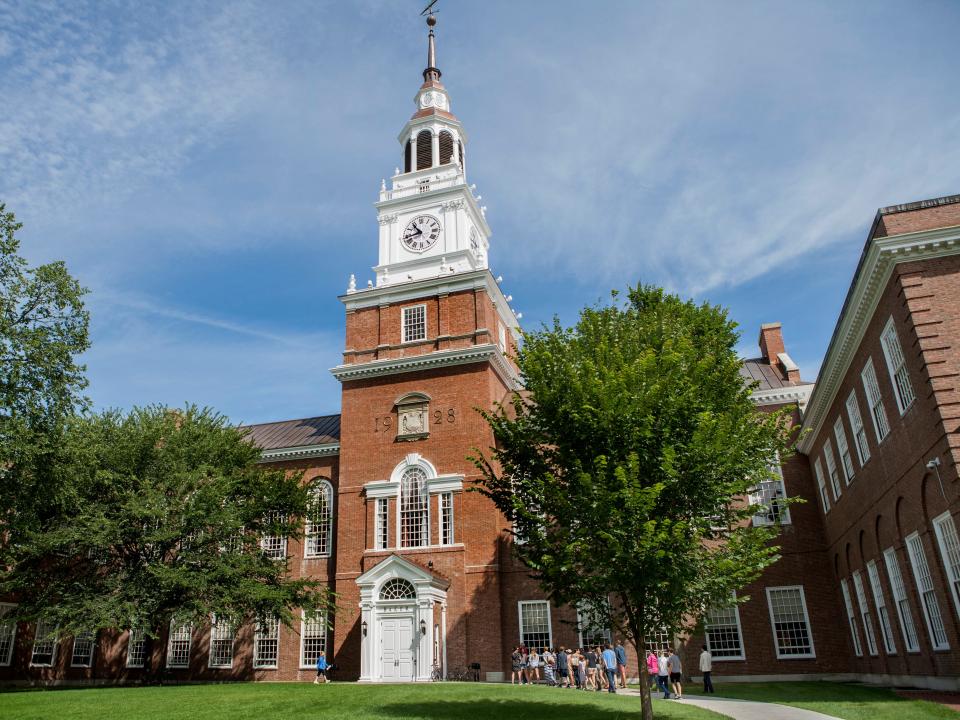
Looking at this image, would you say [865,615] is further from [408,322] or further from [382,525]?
[408,322]

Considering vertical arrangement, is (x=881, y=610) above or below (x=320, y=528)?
below

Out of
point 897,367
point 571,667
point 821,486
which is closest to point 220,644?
point 571,667

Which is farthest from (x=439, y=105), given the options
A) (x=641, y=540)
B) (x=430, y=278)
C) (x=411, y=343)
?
(x=641, y=540)

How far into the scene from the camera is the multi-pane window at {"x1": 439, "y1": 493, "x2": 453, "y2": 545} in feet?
99.3

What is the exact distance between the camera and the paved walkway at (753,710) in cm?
1585

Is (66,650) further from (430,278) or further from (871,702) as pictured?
(871,702)

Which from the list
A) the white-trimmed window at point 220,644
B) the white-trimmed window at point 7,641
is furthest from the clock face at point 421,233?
the white-trimmed window at point 7,641

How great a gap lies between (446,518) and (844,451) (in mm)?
15002

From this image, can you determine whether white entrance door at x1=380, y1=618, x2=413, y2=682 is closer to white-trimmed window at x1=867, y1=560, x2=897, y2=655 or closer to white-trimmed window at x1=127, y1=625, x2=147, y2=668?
white-trimmed window at x1=127, y1=625, x2=147, y2=668

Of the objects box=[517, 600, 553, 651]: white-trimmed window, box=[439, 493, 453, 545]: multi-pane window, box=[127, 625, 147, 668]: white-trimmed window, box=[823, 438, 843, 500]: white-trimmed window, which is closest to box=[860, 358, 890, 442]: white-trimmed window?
box=[823, 438, 843, 500]: white-trimmed window

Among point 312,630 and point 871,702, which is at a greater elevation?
point 312,630

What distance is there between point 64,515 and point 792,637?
27789mm

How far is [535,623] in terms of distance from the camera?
94.7 ft

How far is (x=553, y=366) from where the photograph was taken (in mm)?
17375
